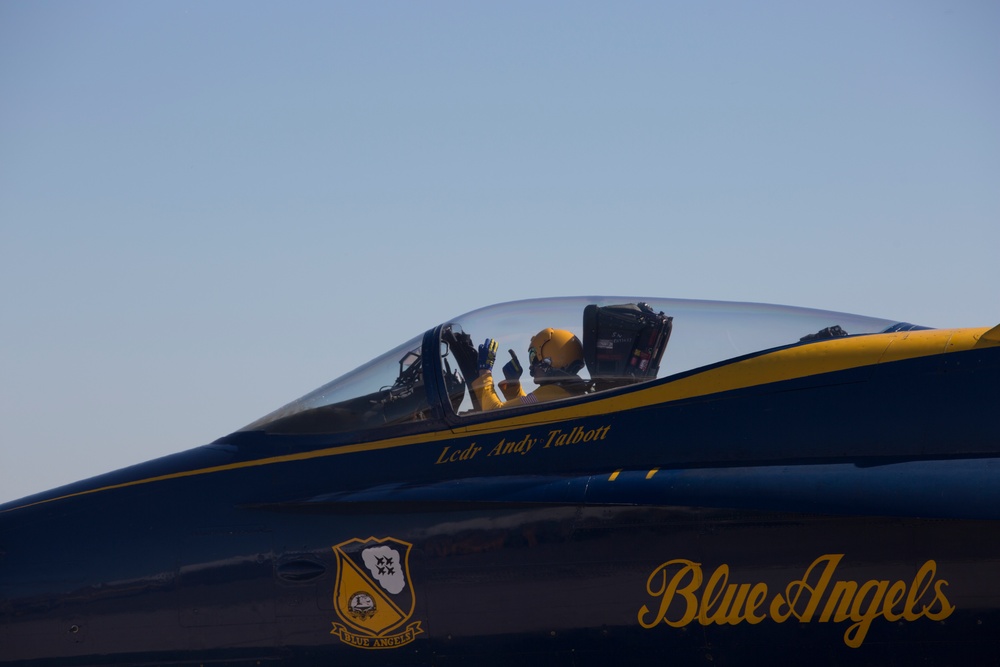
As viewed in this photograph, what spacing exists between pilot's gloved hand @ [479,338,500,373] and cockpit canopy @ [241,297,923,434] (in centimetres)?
4

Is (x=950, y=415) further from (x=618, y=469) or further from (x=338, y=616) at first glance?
(x=338, y=616)

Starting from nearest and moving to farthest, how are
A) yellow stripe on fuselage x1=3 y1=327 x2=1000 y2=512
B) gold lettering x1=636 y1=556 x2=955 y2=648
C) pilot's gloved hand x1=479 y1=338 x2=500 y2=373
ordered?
gold lettering x1=636 y1=556 x2=955 y2=648, yellow stripe on fuselage x1=3 y1=327 x2=1000 y2=512, pilot's gloved hand x1=479 y1=338 x2=500 y2=373

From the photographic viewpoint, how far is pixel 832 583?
19.7 ft

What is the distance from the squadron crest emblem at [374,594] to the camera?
667 centimetres

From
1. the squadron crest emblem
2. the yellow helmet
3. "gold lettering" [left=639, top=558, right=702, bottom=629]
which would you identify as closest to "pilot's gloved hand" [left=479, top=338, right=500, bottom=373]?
the yellow helmet

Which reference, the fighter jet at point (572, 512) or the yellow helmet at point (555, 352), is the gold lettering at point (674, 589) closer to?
the fighter jet at point (572, 512)

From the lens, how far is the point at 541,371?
7.41 metres

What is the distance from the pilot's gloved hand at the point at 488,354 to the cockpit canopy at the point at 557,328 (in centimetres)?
4

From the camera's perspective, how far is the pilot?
23.8ft

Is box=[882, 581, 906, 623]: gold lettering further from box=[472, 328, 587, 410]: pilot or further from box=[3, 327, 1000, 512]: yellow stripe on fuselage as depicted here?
box=[472, 328, 587, 410]: pilot

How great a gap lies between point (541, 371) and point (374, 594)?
183 centimetres

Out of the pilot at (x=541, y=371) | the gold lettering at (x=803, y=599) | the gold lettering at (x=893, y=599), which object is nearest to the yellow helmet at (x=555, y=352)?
the pilot at (x=541, y=371)

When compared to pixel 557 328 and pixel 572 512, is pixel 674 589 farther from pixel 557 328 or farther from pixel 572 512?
pixel 557 328

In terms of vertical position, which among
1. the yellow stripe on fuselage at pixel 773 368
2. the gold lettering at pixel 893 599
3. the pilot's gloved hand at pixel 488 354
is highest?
the pilot's gloved hand at pixel 488 354
